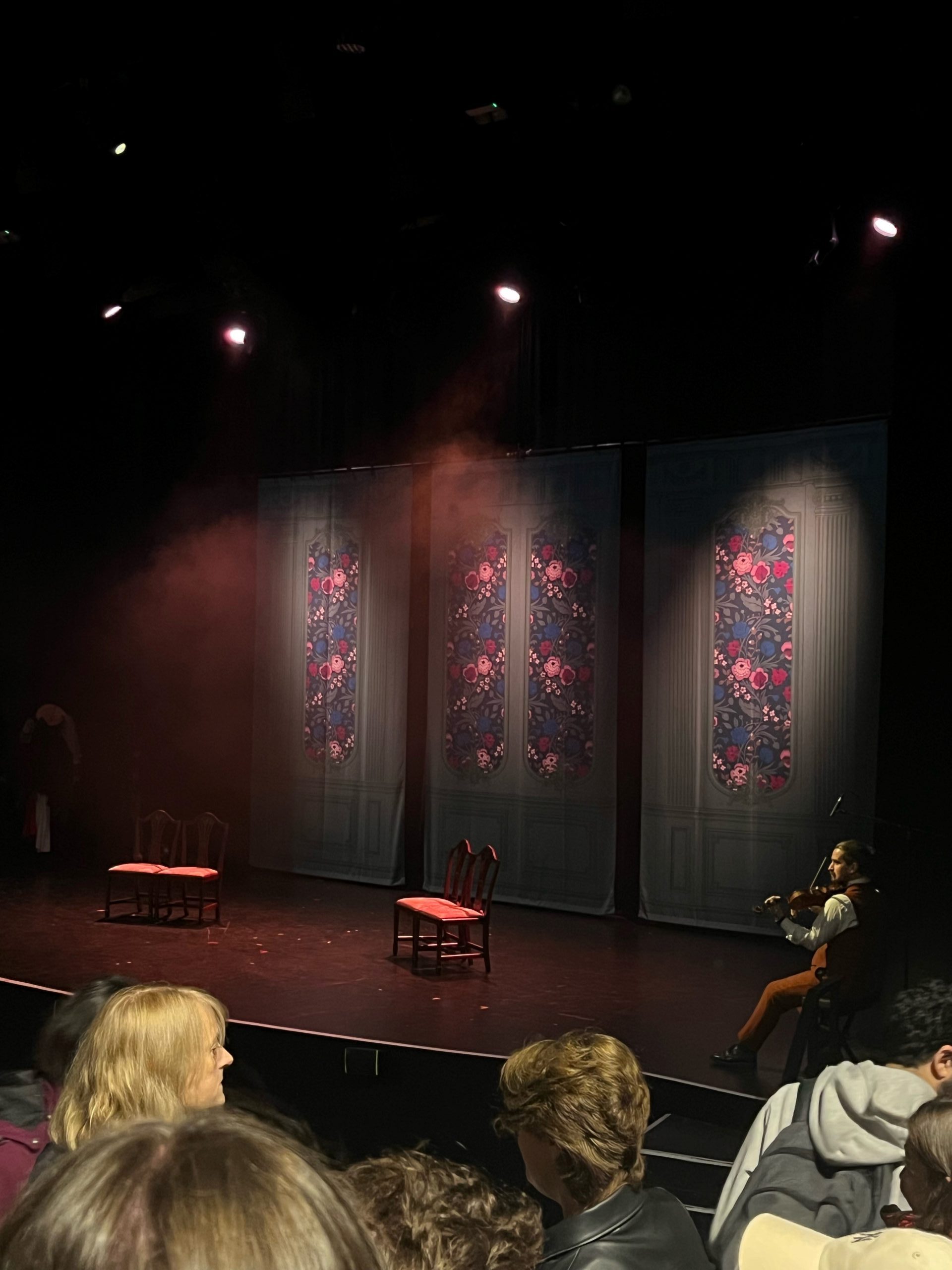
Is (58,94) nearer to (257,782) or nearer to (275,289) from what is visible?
(275,289)

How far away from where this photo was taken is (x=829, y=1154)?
223 cm

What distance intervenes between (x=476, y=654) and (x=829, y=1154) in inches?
250

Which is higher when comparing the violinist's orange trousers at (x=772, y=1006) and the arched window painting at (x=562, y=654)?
the arched window painting at (x=562, y=654)

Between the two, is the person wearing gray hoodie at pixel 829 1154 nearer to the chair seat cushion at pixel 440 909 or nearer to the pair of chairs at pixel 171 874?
the chair seat cushion at pixel 440 909

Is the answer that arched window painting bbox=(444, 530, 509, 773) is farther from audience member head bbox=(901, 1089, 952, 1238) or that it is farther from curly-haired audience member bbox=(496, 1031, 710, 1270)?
audience member head bbox=(901, 1089, 952, 1238)

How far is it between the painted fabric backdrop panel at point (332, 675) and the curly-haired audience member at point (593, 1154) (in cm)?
695

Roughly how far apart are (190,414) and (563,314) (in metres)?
3.22

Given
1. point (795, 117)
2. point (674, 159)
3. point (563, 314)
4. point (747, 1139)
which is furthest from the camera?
point (563, 314)

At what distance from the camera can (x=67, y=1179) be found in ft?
1.90

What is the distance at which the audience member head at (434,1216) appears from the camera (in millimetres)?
1163

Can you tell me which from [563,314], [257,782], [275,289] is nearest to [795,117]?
[563,314]

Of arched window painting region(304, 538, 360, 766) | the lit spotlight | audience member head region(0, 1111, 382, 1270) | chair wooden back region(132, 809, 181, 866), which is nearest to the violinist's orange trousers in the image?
the lit spotlight

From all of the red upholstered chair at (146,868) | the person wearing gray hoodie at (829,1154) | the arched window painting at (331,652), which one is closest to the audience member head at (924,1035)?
the person wearing gray hoodie at (829,1154)

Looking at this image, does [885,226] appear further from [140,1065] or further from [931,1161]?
[140,1065]
